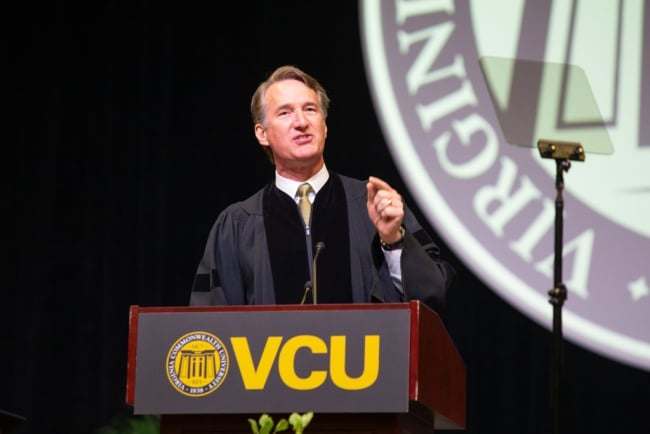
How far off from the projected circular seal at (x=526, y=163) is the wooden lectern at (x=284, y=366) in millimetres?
2549

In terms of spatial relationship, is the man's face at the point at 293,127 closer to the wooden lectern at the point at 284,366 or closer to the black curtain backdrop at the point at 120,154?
the wooden lectern at the point at 284,366

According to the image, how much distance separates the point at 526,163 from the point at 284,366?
280cm

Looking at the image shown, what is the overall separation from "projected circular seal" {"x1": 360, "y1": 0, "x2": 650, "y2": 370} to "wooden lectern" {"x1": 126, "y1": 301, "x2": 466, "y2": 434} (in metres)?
2.55

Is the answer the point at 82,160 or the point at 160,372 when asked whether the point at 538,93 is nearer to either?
the point at 160,372

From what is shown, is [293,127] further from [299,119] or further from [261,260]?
[261,260]

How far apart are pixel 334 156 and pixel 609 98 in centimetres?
120

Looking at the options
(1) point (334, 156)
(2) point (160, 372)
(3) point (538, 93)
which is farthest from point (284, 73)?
(1) point (334, 156)

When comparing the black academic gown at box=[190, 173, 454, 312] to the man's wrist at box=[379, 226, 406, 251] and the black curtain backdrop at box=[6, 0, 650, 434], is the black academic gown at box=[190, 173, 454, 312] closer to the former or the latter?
the man's wrist at box=[379, 226, 406, 251]

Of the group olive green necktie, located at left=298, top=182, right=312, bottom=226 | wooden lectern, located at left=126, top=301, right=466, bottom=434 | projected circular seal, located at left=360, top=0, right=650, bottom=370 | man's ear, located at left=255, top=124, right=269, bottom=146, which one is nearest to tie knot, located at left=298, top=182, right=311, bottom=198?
olive green necktie, located at left=298, top=182, right=312, bottom=226

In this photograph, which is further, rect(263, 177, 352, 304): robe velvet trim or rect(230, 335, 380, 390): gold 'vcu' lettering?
rect(263, 177, 352, 304): robe velvet trim

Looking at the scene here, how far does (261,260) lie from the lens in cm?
304

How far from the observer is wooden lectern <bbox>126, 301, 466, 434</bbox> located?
2.36 meters

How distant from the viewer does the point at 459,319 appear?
5.14 metres

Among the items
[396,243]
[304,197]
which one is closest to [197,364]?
[396,243]
